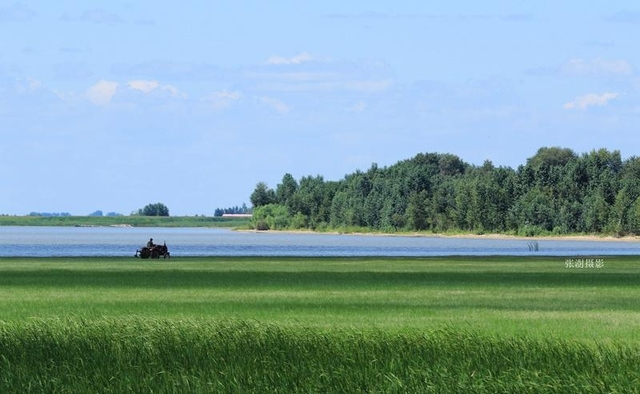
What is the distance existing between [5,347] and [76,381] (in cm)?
503

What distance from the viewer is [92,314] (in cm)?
3997

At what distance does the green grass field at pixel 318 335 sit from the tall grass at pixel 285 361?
56 millimetres

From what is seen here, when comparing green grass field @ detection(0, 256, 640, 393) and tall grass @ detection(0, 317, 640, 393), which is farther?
green grass field @ detection(0, 256, 640, 393)

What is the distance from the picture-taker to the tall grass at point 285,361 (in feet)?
75.0

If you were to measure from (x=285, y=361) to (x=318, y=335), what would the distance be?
3.24 meters

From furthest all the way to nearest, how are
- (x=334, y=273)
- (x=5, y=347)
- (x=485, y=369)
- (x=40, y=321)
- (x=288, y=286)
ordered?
(x=334, y=273) < (x=288, y=286) < (x=40, y=321) < (x=5, y=347) < (x=485, y=369)

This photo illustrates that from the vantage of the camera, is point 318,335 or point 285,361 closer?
point 285,361

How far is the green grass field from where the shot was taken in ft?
77.2

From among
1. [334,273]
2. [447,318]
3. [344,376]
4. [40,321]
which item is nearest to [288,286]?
[334,273]

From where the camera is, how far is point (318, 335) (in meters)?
29.6

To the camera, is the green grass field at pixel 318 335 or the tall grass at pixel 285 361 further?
the green grass field at pixel 318 335

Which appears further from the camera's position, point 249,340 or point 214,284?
point 214,284

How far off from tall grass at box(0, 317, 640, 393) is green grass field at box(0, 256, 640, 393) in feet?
0.18

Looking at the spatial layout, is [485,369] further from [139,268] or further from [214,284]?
[139,268]
